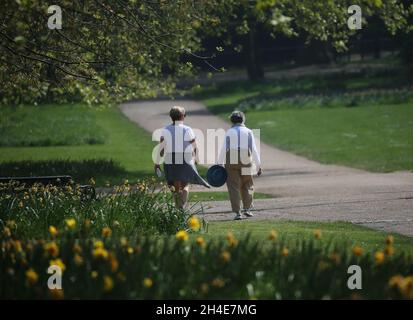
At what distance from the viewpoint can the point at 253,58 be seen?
54.0 m

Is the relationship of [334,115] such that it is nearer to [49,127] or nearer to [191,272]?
[49,127]

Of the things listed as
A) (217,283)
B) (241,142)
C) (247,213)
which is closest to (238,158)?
(241,142)

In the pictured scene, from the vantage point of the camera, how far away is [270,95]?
4403cm

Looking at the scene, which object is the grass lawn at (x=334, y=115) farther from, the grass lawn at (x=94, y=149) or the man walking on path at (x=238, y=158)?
the man walking on path at (x=238, y=158)

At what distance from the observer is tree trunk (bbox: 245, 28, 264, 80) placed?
176 feet

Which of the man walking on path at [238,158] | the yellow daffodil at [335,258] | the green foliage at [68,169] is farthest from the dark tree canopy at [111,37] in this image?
the yellow daffodil at [335,258]

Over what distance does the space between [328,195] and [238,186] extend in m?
3.41

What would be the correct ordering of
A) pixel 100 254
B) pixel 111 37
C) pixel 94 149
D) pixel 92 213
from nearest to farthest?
1. pixel 100 254
2. pixel 92 213
3. pixel 111 37
4. pixel 94 149

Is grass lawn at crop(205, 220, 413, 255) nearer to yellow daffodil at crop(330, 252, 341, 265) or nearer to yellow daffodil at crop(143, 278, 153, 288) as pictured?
yellow daffodil at crop(330, 252, 341, 265)

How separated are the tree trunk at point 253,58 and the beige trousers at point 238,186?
3745 cm

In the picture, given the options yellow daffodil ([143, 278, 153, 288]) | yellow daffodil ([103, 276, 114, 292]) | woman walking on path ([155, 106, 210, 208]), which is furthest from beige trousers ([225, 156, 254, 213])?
yellow daffodil ([103, 276, 114, 292])

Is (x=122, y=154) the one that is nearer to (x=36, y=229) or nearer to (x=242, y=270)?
(x=36, y=229)
